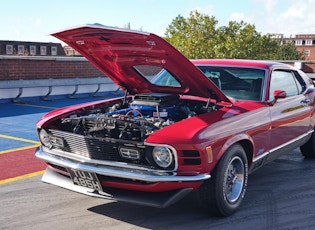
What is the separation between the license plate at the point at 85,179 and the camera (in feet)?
13.0

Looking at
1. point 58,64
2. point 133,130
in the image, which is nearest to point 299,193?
point 133,130

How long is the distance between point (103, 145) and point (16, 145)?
3802 mm

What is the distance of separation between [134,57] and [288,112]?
208 centimetres

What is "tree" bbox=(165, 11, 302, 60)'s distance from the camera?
30.4m

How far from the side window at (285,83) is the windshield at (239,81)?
0.56 ft

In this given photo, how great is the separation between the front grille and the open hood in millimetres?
1044

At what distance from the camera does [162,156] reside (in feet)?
12.5

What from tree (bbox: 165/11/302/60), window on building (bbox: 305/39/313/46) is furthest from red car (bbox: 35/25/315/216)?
window on building (bbox: 305/39/313/46)

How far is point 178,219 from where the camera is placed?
419 cm

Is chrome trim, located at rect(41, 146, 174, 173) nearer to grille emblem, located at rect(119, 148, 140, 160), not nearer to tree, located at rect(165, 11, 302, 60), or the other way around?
grille emblem, located at rect(119, 148, 140, 160)

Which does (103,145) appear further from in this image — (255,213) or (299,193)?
(299,193)

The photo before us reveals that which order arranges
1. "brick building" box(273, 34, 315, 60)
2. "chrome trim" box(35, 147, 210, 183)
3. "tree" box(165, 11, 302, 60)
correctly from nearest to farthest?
"chrome trim" box(35, 147, 210, 183) < "tree" box(165, 11, 302, 60) < "brick building" box(273, 34, 315, 60)

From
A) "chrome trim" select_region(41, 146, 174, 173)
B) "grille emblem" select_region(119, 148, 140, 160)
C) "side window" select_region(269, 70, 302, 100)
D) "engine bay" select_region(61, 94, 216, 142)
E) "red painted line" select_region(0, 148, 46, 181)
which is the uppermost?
"side window" select_region(269, 70, 302, 100)

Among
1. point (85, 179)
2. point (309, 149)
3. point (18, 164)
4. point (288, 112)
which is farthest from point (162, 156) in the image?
point (309, 149)
